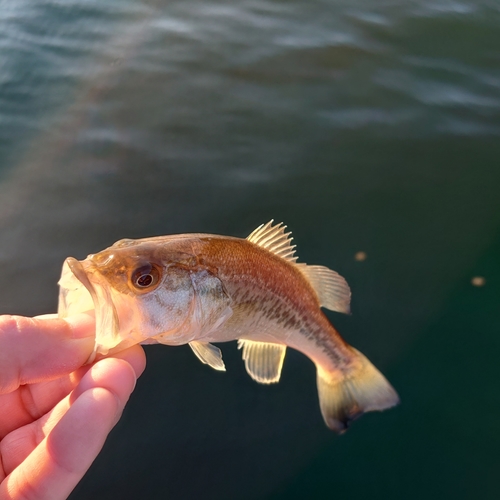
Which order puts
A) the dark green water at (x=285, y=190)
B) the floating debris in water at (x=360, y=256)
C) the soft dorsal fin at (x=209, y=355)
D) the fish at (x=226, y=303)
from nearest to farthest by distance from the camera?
1. the fish at (x=226, y=303)
2. the soft dorsal fin at (x=209, y=355)
3. the dark green water at (x=285, y=190)
4. the floating debris in water at (x=360, y=256)

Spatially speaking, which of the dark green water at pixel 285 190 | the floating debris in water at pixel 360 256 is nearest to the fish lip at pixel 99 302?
the dark green water at pixel 285 190

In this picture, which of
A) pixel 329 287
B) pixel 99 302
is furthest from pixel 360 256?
pixel 99 302

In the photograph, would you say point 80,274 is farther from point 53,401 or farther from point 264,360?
point 264,360

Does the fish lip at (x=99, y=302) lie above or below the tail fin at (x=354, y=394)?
above

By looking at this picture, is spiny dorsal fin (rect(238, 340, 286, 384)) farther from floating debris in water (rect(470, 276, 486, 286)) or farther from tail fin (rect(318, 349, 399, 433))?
floating debris in water (rect(470, 276, 486, 286))

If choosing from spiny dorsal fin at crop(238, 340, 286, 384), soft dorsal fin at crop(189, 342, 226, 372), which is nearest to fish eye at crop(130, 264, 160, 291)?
soft dorsal fin at crop(189, 342, 226, 372)

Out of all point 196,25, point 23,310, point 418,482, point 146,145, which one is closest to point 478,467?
point 418,482

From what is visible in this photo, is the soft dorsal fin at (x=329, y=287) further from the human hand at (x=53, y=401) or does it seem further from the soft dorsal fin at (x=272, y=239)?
the human hand at (x=53, y=401)
